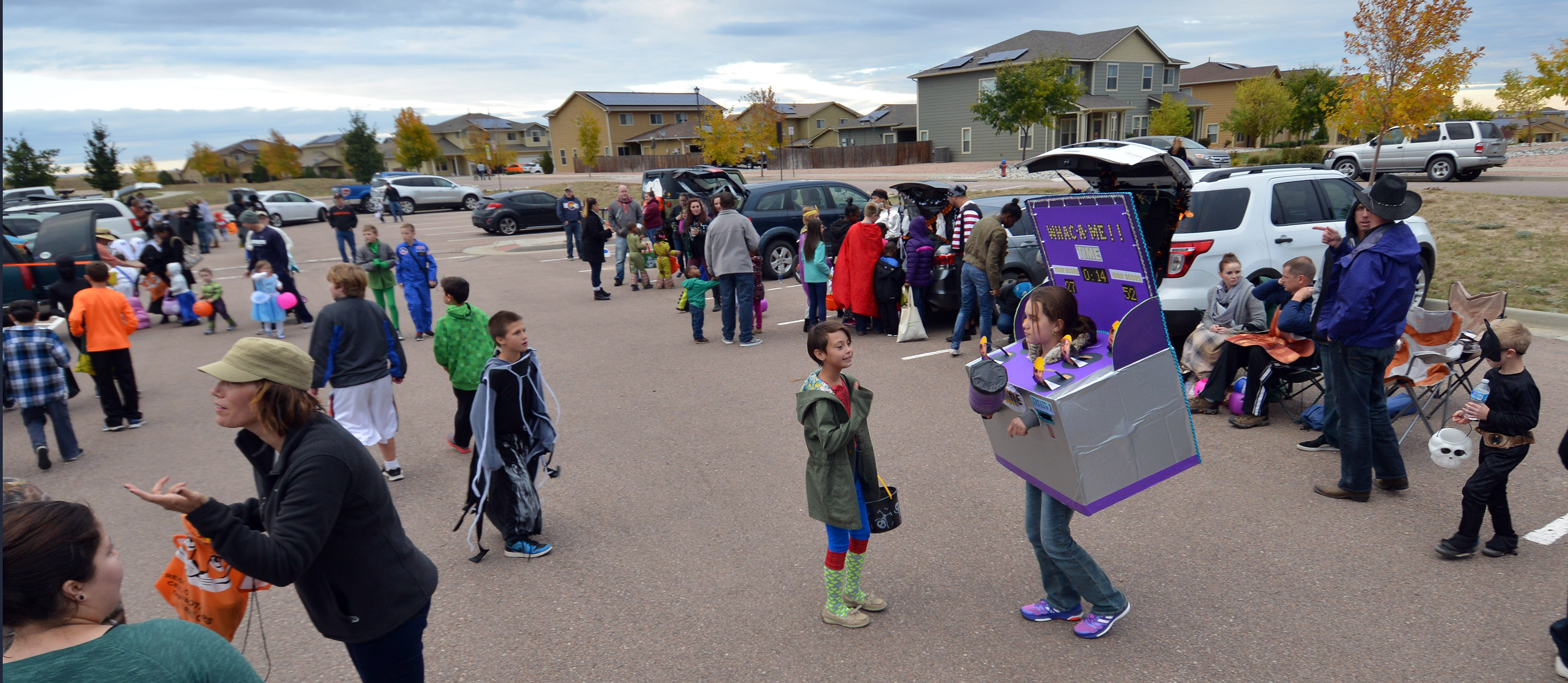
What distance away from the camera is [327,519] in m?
2.80

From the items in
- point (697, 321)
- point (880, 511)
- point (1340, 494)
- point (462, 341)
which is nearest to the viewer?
point (880, 511)

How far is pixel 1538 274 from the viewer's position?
1085 cm

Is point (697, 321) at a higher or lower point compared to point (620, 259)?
lower

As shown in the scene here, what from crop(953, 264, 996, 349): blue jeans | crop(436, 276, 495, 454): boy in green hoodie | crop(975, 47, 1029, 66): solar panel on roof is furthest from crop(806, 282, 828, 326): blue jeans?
crop(975, 47, 1029, 66): solar panel on roof

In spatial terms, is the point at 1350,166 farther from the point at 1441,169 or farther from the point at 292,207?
the point at 292,207

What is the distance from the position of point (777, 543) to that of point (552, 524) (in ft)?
5.10

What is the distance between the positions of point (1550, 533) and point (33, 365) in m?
10.6

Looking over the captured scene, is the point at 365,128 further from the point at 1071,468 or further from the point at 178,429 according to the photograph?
the point at 1071,468

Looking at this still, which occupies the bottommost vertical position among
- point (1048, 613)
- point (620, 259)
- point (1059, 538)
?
point (1048, 613)

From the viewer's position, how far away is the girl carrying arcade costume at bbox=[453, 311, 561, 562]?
4.96 meters

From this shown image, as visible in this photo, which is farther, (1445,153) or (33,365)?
(1445,153)

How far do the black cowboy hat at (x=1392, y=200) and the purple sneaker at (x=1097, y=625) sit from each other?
2.84m

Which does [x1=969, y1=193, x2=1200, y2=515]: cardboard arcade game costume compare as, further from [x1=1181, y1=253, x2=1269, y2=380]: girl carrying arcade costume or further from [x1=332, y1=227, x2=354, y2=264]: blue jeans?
[x1=332, y1=227, x2=354, y2=264]: blue jeans

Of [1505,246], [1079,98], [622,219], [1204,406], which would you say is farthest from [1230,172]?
[1079,98]
